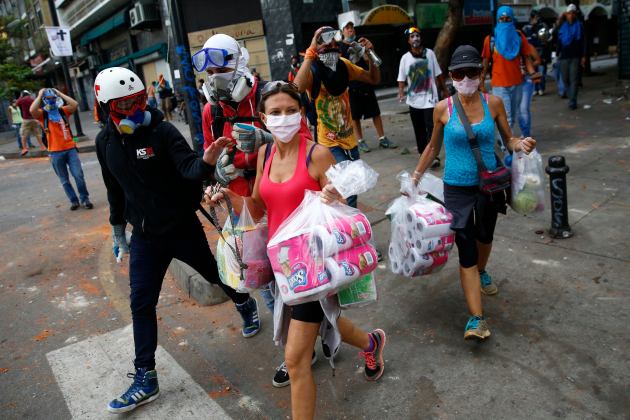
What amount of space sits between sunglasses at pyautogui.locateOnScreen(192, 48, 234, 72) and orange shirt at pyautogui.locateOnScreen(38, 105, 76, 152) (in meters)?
5.55

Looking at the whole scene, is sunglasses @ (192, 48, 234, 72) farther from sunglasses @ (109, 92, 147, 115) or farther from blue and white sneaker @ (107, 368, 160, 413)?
blue and white sneaker @ (107, 368, 160, 413)

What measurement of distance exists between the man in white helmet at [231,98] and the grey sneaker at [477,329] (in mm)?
1627

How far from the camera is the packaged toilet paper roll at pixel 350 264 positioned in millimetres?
2326

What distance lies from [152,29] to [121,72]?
24.3 meters

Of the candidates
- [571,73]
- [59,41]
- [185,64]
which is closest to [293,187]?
[185,64]

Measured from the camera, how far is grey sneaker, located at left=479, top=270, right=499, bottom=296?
3799 millimetres

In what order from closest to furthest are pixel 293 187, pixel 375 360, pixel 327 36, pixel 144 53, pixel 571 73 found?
pixel 293 187 < pixel 375 360 < pixel 327 36 < pixel 571 73 < pixel 144 53

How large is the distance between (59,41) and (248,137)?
16154 mm

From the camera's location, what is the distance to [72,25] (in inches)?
1280

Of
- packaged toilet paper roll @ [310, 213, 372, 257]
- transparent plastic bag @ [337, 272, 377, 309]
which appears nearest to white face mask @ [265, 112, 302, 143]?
packaged toilet paper roll @ [310, 213, 372, 257]

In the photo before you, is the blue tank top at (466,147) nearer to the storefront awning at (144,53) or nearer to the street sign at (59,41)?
the street sign at (59,41)

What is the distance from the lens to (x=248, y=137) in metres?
2.83

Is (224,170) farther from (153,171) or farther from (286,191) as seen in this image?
(153,171)

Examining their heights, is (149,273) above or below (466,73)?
below
